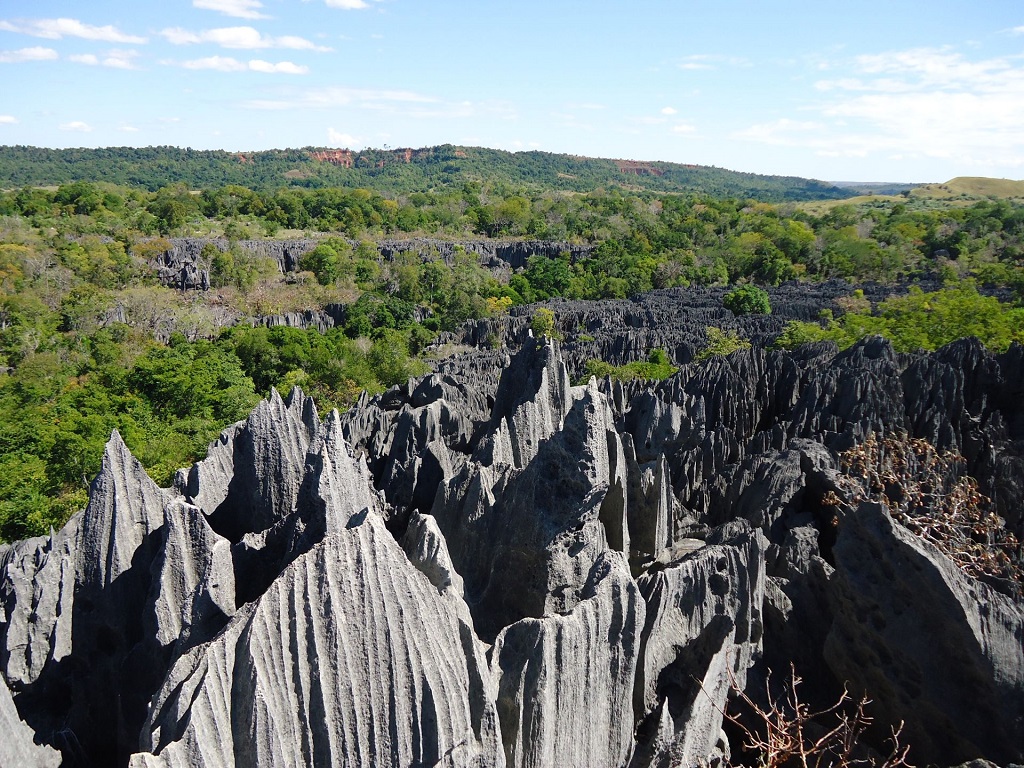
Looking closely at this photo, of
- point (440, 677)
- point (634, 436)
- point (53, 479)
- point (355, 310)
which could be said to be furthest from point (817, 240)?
point (440, 677)

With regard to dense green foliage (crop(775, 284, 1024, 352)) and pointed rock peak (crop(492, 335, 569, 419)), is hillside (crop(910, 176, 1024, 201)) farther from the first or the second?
pointed rock peak (crop(492, 335, 569, 419))

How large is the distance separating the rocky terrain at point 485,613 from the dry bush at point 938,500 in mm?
141

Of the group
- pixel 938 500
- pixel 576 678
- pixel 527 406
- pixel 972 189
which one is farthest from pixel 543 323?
pixel 972 189

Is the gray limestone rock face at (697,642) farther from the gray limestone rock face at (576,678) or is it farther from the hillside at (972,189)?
the hillside at (972,189)

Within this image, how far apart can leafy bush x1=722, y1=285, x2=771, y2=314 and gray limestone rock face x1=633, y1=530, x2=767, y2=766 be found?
43226 millimetres

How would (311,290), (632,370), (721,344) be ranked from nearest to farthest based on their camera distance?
(632,370) < (721,344) < (311,290)

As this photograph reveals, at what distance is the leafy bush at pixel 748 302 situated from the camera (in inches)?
1924

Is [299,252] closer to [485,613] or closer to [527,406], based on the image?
[527,406]

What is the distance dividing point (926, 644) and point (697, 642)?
2.53m

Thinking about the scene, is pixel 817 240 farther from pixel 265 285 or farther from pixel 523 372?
pixel 523 372

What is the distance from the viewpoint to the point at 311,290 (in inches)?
2143

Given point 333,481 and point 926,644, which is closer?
point 926,644

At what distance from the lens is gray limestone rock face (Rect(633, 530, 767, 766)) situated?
7.53 meters

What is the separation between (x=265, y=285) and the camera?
59.0 m
